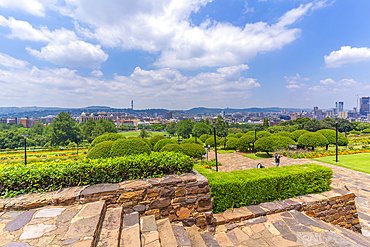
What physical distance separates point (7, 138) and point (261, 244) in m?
55.7

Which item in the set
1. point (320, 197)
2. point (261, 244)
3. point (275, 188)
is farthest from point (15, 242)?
point (320, 197)

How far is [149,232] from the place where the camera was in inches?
99.7

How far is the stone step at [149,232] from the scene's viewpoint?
2289 millimetres

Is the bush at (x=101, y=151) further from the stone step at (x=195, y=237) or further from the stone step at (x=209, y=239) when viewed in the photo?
the stone step at (x=209, y=239)

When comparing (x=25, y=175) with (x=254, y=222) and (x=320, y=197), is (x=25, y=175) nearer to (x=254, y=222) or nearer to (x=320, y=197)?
(x=254, y=222)

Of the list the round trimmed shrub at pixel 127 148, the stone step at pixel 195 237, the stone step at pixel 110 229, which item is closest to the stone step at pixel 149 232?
the stone step at pixel 110 229

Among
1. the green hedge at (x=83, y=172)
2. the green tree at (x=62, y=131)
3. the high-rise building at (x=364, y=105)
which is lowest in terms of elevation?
the green tree at (x=62, y=131)

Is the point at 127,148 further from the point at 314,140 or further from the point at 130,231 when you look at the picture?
the point at 314,140

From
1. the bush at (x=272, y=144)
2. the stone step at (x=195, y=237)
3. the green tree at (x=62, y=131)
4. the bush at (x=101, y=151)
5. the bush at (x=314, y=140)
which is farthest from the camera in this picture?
the green tree at (x=62, y=131)

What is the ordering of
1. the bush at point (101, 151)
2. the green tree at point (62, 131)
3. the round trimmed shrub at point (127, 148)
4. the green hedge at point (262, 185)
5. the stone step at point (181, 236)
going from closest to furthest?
1. the stone step at point (181, 236)
2. the green hedge at point (262, 185)
3. the round trimmed shrub at point (127, 148)
4. the bush at point (101, 151)
5. the green tree at point (62, 131)

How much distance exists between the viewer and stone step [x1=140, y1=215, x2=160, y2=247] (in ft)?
7.51

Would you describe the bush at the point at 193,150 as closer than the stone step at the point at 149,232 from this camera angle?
No

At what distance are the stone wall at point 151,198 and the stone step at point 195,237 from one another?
0.11m

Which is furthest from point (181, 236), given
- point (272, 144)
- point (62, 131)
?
point (62, 131)
